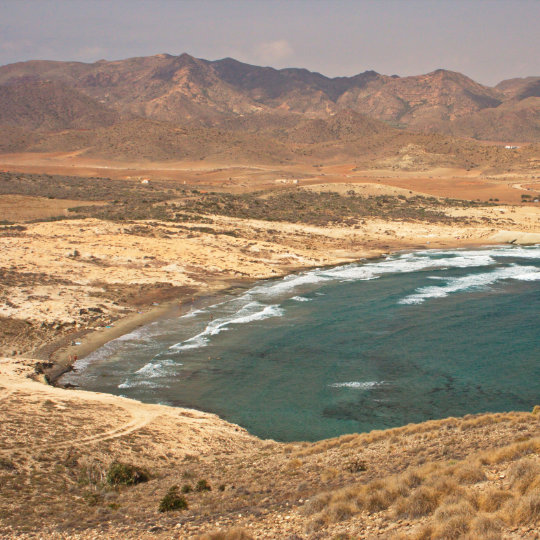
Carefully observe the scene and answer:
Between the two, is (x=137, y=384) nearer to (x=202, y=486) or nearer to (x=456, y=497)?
(x=202, y=486)

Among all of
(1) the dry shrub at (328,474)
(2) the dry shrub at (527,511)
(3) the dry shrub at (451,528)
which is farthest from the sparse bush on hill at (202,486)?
(2) the dry shrub at (527,511)

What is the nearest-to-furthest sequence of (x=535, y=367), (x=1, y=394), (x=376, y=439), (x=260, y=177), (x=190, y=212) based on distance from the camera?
(x=376, y=439)
(x=1, y=394)
(x=535, y=367)
(x=190, y=212)
(x=260, y=177)

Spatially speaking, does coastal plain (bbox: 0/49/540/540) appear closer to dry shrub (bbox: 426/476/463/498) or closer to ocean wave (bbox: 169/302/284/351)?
dry shrub (bbox: 426/476/463/498)

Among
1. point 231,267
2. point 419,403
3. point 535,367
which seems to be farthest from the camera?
point 231,267

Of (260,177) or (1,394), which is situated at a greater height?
(260,177)

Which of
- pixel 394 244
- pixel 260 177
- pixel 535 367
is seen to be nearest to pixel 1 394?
pixel 535 367

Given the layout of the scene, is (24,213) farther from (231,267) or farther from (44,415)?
(44,415)
